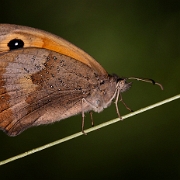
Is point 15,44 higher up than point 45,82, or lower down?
higher up

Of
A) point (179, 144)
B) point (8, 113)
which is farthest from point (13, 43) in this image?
point (179, 144)

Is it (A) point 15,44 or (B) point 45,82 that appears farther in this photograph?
(B) point 45,82

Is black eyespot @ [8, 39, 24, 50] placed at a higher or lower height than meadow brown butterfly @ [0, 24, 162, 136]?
higher

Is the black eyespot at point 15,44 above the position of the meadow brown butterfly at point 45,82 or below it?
above

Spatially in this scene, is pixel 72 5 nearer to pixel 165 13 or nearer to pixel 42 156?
pixel 165 13
